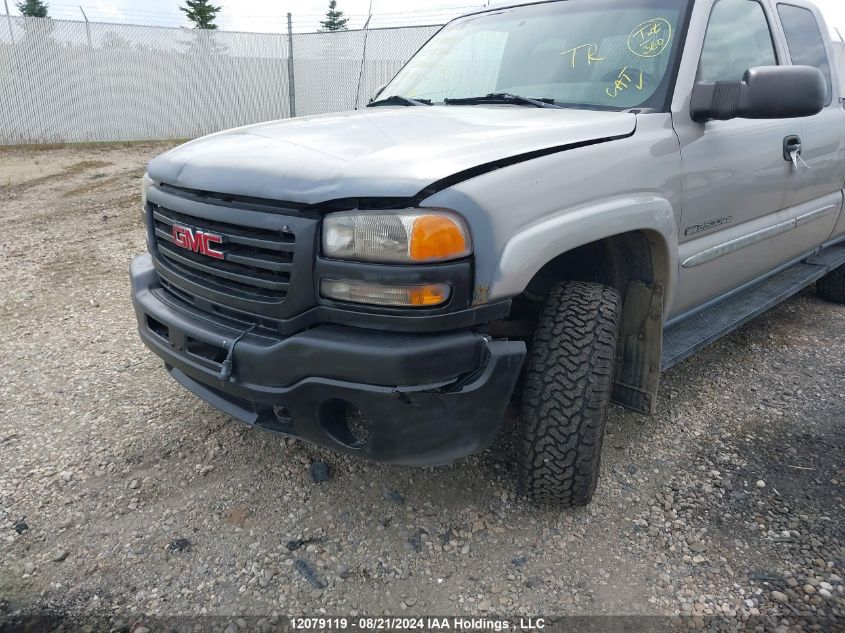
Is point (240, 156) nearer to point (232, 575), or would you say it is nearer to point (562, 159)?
point (562, 159)

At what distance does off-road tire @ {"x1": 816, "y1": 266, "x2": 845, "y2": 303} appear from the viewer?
4641mm

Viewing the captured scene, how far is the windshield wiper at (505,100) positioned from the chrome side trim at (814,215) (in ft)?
5.84

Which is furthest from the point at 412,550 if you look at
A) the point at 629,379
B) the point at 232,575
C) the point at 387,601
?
the point at 629,379

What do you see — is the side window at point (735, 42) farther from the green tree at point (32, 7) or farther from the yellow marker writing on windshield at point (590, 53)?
the green tree at point (32, 7)

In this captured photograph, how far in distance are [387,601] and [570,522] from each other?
29.6 inches

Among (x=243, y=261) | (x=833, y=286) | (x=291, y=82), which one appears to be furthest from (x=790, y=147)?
(x=291, y=82)

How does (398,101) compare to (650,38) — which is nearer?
(650,38)

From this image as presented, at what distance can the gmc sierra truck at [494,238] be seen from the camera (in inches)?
68.5

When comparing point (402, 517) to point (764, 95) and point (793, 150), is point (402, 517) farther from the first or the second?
point (793, 150)

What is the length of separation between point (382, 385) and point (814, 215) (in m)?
3.15

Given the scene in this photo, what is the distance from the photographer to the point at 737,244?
2.93m

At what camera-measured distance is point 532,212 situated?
73.0 inches

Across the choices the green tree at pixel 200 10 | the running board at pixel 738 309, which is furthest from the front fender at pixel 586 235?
the green tree at pixel 200 10

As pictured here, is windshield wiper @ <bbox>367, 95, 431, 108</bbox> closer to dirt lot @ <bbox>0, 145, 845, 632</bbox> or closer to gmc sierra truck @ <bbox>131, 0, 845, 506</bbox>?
gmc sierra truck @ <bbox>131, 0, 845, 506</bbox>
